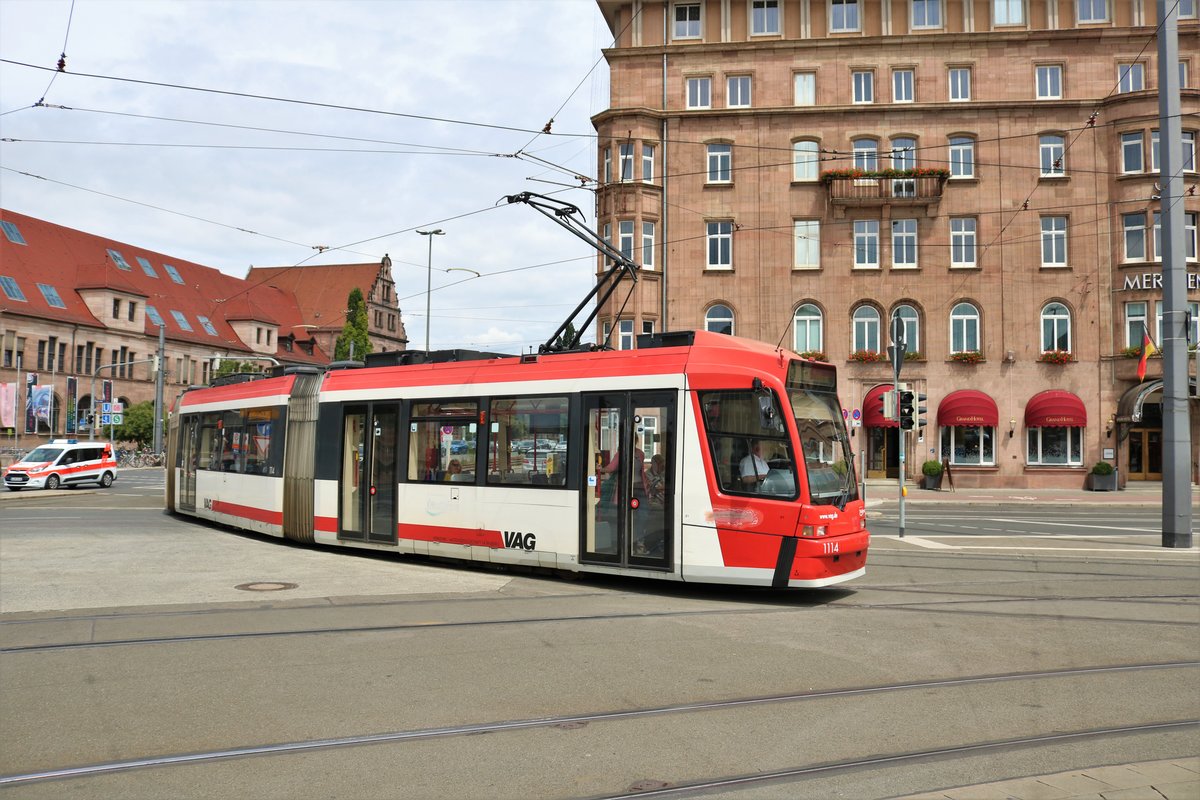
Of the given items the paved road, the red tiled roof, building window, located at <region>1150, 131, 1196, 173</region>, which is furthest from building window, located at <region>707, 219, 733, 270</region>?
the red tiled roof

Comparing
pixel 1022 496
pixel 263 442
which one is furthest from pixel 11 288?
pixel 1022 496

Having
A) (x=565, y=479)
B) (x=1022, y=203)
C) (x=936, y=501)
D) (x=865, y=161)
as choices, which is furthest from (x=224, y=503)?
(x=1022, y=203)

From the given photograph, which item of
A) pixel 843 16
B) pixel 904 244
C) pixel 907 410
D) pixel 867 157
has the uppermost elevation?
pixel 843 16

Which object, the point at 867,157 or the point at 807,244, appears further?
the point at 807,244

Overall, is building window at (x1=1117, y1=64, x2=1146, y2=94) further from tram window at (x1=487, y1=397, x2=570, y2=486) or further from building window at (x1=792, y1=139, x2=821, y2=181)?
tram window at (x1=487, y1=397, x2=570, y2=486)

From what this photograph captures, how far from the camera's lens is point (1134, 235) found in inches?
1439

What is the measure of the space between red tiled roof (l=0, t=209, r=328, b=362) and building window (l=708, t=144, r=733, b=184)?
35.9 m

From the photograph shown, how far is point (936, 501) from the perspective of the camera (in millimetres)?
31625

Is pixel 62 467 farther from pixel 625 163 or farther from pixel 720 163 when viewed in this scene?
pixel 720 163

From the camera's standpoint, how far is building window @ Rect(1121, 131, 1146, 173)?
3647 cm

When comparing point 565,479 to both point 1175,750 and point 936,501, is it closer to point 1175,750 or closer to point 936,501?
point 1175,750

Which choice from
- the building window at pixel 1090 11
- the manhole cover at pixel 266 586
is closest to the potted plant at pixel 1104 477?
the building window at pixel 1090 11

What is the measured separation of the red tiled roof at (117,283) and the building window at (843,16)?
39749 mm

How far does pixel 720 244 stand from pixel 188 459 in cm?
2263
